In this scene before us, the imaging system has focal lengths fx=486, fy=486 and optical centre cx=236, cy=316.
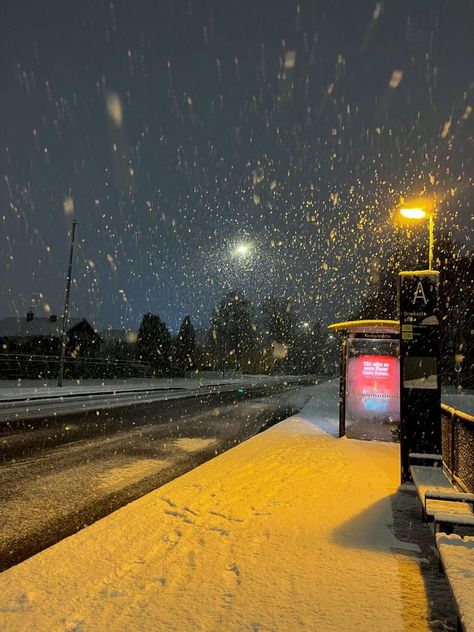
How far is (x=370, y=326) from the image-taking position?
1106 cm

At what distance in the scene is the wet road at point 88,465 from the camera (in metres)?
5.50

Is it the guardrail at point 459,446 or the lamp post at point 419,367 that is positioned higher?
the lamp post at point 419,367

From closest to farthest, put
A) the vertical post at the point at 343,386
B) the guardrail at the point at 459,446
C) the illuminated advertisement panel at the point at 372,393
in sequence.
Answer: the guardrail at the point at 459,446 < the vertical post at the point at 343,386 < the illuminated advertisement panel at the point at 372,393

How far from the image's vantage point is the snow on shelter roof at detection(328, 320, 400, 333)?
10.7 metres

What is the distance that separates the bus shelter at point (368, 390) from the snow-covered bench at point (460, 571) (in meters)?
7.86

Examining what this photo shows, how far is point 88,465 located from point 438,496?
20.0ft

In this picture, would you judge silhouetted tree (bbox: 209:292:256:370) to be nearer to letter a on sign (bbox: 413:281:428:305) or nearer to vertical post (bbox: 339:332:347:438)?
vertical post (bbox: 339:332:347:438)

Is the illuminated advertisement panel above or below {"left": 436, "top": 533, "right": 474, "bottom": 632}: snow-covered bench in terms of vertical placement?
above

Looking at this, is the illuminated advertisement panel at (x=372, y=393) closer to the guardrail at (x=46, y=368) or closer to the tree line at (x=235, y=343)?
the guardrail at (x=46, y=368)

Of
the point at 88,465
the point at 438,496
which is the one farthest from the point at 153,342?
the point at 438,496

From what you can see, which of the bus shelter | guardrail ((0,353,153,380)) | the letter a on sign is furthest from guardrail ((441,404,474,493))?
guardrail ((0,353,153,380))

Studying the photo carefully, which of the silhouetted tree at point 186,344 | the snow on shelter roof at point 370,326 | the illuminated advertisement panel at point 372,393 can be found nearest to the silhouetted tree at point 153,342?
the silhouetted tree at point 186,344

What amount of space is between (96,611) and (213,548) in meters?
1.38

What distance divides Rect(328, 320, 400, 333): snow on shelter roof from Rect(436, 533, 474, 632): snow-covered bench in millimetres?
7024
